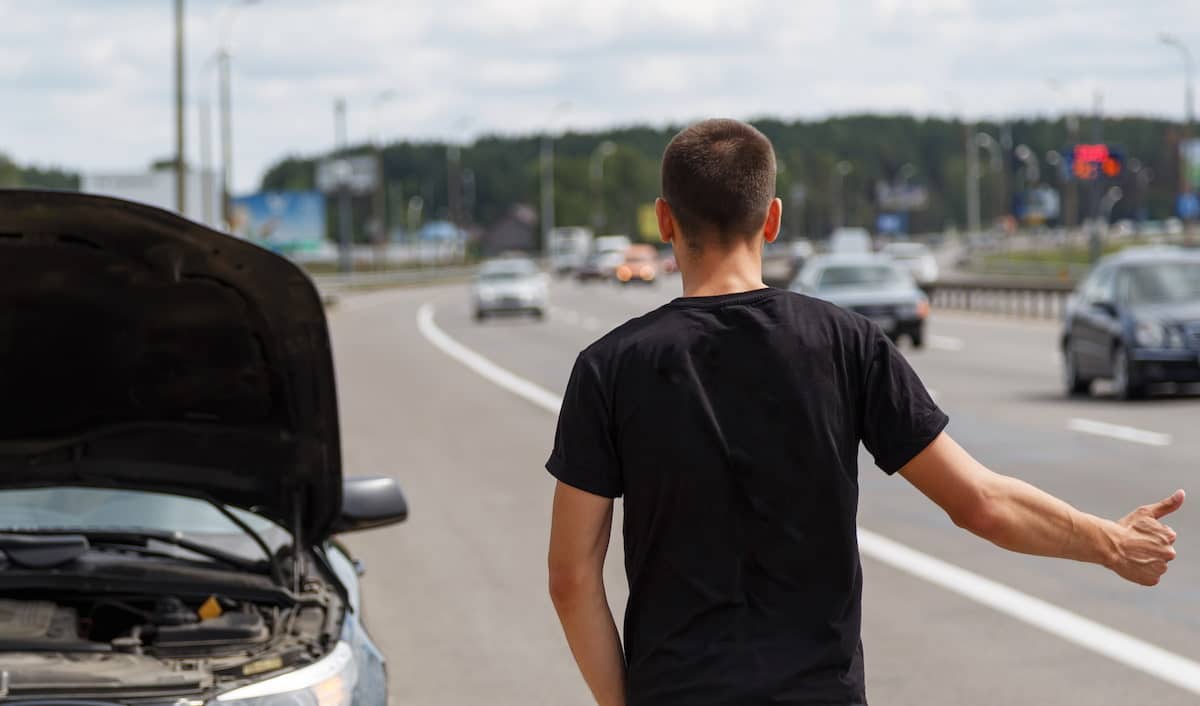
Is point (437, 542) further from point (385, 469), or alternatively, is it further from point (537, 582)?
point (385, 469)

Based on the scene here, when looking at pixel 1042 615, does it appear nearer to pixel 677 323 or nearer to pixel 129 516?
pixel 129 516

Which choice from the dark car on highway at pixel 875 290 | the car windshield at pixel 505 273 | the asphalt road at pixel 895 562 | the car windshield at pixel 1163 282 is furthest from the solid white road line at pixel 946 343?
the car windshield at pixel 505 273

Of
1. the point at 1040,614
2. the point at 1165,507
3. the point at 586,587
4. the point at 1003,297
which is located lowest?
the point at 1003,297

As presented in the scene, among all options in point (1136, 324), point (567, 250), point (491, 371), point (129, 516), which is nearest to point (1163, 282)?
point (1136, 324)

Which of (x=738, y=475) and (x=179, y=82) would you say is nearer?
(x=738, y=475)

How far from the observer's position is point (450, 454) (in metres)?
17.7

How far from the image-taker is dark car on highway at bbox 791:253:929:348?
32.2 metres

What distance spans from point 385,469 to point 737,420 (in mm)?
13510

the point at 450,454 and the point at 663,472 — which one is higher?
the point at 663,472

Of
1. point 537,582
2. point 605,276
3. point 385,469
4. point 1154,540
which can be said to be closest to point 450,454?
point 385,469

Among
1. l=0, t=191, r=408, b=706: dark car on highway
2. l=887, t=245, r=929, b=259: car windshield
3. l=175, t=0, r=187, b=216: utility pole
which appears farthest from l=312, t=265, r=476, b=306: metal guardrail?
l=0, t=191, r=408, b=706: dark car on highway

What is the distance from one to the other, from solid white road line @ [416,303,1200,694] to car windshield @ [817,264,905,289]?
2083 cm

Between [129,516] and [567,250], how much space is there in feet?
387

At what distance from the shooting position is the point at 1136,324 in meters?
21.4
